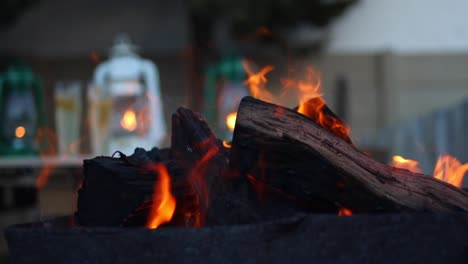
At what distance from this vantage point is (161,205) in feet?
5.28

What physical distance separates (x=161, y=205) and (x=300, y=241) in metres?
0.38

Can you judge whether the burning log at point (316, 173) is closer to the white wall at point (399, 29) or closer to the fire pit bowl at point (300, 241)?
the fire pit bowl at point (300, 241)

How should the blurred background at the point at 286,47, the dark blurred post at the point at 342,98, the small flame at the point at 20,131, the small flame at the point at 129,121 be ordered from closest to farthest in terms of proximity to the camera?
the small flame at the point at 129,121
the small flame at the point at 20,131
the blurred background at the point at 286,47
the dark blurred post at the point at 342,98

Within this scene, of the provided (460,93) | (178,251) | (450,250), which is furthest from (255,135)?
(460,93)

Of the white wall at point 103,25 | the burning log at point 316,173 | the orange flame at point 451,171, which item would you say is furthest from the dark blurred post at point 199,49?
A: the burning log at point 316,173

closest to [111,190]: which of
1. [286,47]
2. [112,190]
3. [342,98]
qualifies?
[112,190]

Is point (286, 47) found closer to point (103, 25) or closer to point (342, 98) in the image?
point (342, 98)

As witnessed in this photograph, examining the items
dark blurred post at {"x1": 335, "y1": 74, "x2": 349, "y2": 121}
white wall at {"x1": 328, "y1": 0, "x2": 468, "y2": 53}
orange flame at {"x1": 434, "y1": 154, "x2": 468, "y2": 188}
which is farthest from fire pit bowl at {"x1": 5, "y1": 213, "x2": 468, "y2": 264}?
white wall at {"x1": 328, "y1": 0, "x2": 468, "y2": 53}

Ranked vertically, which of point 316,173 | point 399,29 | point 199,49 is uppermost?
point 399,29

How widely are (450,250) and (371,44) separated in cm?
723

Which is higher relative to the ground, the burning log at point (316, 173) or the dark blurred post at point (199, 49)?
the dark blurred post at point (199, 49)

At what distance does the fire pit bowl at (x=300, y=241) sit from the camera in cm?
136

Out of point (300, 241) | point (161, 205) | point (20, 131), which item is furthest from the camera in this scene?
point (20, 131)

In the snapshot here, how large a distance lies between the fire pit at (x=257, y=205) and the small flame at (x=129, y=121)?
7.37 feet
